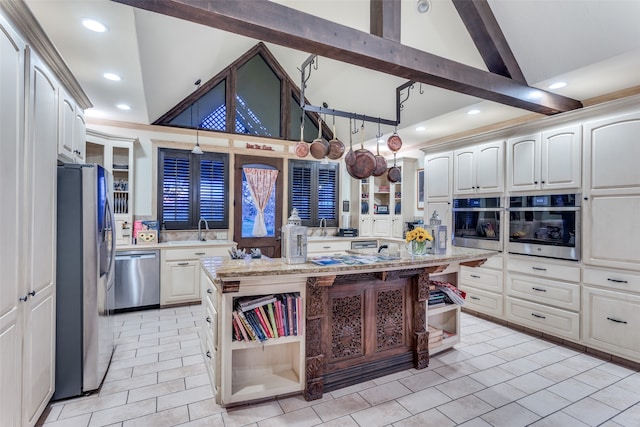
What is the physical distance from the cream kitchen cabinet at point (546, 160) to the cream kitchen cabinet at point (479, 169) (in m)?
0.12

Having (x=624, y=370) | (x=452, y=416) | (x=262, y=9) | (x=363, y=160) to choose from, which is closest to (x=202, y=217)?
(x=363, y=160)

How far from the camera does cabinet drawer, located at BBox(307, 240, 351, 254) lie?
5.36 m

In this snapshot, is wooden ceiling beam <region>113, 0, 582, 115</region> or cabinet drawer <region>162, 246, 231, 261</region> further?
cabinet drawer <region>162, 246, 231, 261</region>

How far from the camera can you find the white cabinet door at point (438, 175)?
452 centimetres

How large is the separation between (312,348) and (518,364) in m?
1.97

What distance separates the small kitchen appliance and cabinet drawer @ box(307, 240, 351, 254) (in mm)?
2792

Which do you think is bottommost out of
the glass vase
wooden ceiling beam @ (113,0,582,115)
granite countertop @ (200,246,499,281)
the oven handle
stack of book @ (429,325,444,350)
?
stack of book @ (429,325,444,350)

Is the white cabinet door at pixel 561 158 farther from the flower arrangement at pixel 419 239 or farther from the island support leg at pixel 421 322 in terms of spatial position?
the island support leg at pixel 421 322

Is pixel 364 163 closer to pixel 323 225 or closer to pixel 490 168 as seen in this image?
pixel 490 168

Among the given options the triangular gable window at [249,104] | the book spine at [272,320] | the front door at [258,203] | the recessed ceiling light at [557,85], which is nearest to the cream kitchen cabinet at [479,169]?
the recessed ceiling light at [557,85]

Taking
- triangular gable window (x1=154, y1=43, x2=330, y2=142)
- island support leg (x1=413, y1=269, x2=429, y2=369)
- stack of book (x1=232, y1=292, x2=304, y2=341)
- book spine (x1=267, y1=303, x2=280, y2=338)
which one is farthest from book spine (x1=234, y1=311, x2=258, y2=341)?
triangular gable window (x1=154, y1=43, x2=330, y2=142)

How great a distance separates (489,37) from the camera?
9.37 feet

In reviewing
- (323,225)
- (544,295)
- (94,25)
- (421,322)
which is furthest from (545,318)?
(94,25)

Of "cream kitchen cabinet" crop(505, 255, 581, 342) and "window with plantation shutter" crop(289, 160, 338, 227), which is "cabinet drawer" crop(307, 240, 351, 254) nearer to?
"window with plantation shutter" crop(289, 160, 338, 227)
